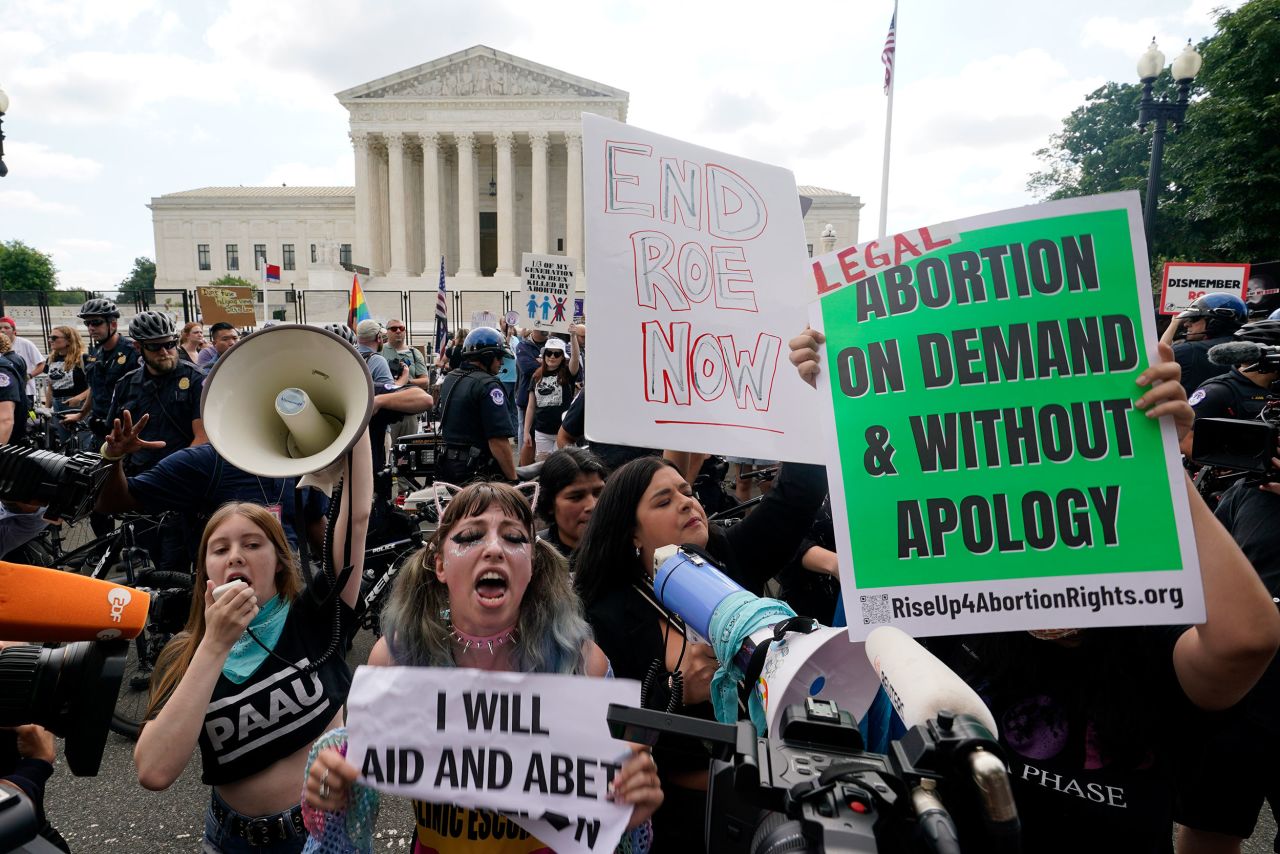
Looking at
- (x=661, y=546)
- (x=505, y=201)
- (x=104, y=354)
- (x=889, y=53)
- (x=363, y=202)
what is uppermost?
(x=363, y=202)

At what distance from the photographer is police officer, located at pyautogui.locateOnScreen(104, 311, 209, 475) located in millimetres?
4383

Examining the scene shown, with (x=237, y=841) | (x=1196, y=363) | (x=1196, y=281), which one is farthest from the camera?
(x=1196, y=281)

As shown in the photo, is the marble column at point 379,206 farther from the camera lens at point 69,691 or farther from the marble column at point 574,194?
the camera lens at point 69,691

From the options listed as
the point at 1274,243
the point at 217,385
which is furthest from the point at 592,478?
the point at 1274,243

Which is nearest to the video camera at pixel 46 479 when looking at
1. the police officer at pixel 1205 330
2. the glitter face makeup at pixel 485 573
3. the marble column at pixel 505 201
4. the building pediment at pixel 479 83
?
the glitter face makeup at pixel 485 573

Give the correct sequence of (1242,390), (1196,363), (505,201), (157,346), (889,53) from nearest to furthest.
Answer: (1242,390), (157,346), (1196,363), (889,53), (505,201)

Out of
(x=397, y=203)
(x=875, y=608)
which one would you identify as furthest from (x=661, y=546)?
(x=397, y=203)

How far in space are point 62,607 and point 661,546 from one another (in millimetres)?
1443

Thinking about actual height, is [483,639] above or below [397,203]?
below

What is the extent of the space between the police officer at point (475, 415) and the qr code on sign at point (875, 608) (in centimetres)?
415

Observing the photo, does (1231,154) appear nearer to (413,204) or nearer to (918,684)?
(918,684)

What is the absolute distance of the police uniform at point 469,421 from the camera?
5527mm

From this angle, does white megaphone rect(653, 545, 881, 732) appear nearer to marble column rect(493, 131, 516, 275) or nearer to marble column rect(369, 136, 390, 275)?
marble column rect(493, 131, 516, 275)

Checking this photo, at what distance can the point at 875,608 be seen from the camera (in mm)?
1544
